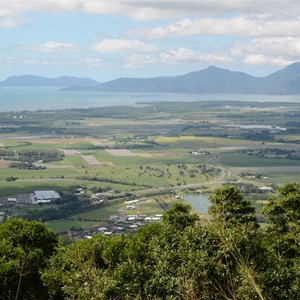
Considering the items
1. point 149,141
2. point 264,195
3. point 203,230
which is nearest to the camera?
point 203,230

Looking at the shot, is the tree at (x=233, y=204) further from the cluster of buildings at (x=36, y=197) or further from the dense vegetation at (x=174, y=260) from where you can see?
the cluster of buildings at (x=36, y=197)

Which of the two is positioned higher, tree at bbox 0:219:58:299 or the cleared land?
tree at bbox 0:219:58:299

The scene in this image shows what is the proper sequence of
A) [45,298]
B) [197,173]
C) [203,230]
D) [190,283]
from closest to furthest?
1. [190,283]
2. [203,230]
3. [45,298]
4. [197,173]

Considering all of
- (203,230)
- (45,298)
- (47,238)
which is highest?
(203,230)

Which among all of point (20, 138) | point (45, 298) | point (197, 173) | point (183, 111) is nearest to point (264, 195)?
point (197, 173)

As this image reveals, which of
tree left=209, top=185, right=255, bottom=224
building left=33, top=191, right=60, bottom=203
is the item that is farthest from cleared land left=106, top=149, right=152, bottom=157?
tree left=209, top=185, right=255, bottom=224

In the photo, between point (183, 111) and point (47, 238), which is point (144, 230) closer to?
point (47, 238)

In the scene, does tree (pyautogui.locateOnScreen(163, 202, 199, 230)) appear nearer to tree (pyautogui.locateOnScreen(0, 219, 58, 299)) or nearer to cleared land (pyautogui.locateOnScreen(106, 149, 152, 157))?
tree (pyautogui.locateOnScreen(0, 219, 58, 299))
